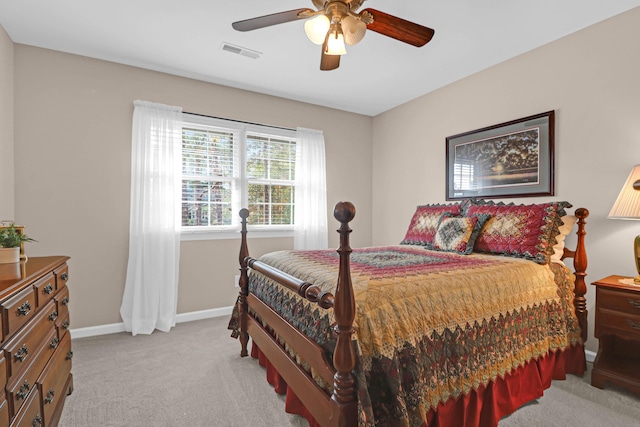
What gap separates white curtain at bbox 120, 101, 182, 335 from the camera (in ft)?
10.2

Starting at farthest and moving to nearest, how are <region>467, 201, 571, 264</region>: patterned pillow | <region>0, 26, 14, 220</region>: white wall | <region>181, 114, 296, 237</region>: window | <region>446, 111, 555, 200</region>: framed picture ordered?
1. <region>181, 114, 296, 237</region>: window
2. <region>446, 111, 555, 200</region>: framed picture
3. <region>0, 26, 14, 220</region>: white wall
4. <region>467, 201, 571, 264</region>: patterned pillow

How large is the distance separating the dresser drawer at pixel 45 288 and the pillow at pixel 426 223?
275cm

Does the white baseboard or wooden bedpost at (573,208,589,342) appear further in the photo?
the white baseboard

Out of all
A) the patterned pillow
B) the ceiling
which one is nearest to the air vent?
the ceiling

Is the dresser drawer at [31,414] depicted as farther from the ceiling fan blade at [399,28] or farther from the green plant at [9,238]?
the ceiling fan blade at [399,28]

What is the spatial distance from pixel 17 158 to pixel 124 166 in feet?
2.56

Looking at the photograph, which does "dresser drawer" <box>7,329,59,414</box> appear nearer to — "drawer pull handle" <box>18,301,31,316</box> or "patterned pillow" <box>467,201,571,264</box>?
"drawer pull handle" <box>18,301,31,316</box>

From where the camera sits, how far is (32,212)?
280 centimetres

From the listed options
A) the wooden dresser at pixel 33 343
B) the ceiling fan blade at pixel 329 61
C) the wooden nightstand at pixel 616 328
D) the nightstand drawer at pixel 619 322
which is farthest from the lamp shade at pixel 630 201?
the wooden dresser at pixel 33 343

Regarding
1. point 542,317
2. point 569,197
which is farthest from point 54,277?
point 569,197

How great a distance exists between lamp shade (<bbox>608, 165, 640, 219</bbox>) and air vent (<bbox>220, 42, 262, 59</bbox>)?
3006mm

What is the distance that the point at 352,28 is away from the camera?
183 cm

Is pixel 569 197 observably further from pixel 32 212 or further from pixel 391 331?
pixel 32 212

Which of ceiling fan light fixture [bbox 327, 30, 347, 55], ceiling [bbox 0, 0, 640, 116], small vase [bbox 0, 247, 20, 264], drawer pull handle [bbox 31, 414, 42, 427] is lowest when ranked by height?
drawer pull handle [bbox 31, 414, 42, 427]
